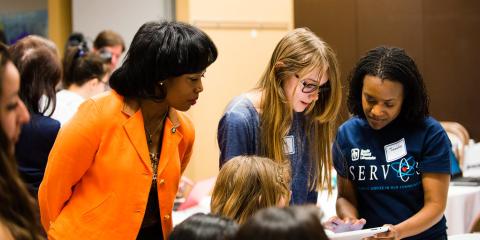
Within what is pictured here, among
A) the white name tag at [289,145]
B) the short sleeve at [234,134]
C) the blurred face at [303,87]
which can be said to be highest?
the blurred face at [303,87]

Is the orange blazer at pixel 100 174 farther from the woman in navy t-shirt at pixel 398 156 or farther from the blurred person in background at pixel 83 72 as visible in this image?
the blurred person in background at pixel 83 72

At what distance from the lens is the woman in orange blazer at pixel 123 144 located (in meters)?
2.04

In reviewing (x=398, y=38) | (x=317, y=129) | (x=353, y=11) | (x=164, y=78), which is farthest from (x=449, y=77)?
(x=164, y=78)

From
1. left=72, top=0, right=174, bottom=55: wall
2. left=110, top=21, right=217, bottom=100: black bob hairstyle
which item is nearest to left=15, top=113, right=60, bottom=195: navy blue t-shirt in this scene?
left=110, top=21, right=217, bottom=100: black bob hairstyle

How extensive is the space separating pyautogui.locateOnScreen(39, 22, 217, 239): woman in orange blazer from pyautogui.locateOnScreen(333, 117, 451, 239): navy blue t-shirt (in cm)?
76

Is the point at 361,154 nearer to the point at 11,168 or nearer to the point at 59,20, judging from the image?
the point at 11,168

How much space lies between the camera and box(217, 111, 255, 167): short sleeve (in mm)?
2281

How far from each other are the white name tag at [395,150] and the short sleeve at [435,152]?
7cm

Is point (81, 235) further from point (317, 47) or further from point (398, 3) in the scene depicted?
point (398, 3)

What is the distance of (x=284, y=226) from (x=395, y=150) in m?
1.28

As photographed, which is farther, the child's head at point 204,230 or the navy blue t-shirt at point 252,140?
→ the navy blue t-shirt at point 252,140

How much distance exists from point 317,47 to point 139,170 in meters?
0.76

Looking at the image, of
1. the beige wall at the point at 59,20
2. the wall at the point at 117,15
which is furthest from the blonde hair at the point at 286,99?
the beige wall at the point at 59,20

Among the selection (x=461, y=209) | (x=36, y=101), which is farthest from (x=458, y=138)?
(x=36, y=101)
